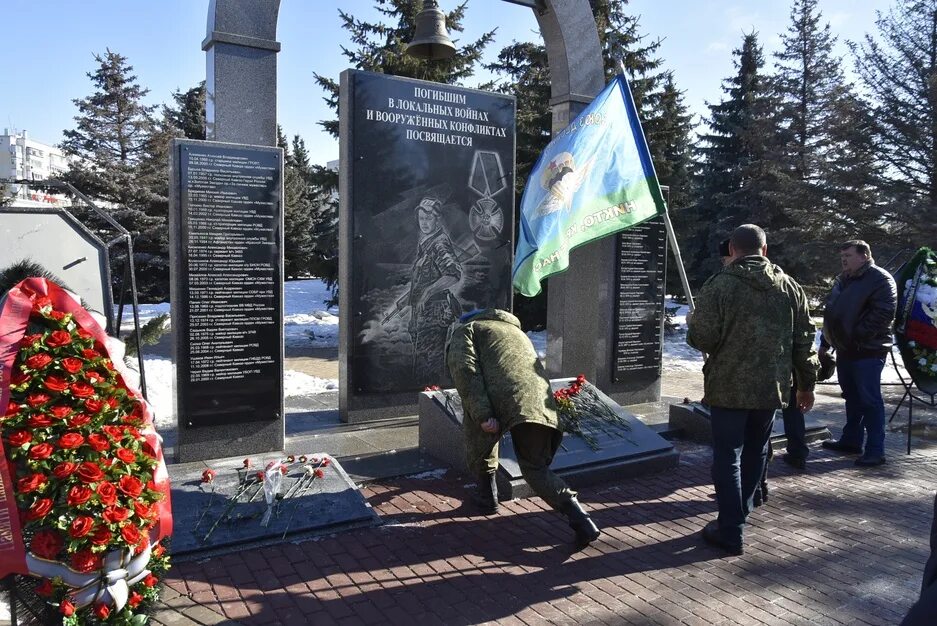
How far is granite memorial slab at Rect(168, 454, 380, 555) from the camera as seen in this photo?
4.26 m

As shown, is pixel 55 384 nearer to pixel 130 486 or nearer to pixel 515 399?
pixel 130 486

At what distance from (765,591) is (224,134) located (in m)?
5.34

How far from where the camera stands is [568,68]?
812 cm

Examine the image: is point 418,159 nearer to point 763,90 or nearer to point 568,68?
point 568,68

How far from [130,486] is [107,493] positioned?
4.2 inches

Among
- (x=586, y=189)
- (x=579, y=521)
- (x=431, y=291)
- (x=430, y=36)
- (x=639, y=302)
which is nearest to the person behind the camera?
(x=579, y=521)

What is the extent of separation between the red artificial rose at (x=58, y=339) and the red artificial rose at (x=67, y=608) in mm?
1071

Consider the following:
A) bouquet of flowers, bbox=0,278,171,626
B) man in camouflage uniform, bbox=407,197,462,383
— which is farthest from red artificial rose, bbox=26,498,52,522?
man in camouflage uniform, bbox=407,197,462,383

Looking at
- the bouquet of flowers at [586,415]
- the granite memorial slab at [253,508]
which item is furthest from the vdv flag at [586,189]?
the granite memorial slab at [253,508]

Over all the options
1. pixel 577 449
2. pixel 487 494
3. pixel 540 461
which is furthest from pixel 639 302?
pixel 540 461

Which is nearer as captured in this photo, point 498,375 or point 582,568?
point 582,568

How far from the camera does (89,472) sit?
2.77m

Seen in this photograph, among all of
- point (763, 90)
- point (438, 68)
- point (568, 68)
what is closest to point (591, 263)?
point (568, 68)

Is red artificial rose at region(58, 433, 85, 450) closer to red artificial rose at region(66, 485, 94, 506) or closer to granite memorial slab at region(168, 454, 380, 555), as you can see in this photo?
red artificial rose at region(66, 485, 94, 506)
